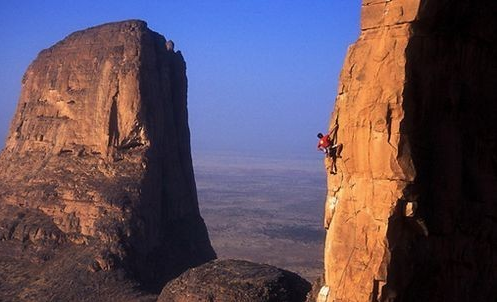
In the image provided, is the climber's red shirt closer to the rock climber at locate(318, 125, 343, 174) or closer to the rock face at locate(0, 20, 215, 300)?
the rock climber at locate(318, 125, 343, 174)

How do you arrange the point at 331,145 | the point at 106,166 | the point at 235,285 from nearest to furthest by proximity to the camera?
the point at 331,145, the point at 235,285, the point at 106,166

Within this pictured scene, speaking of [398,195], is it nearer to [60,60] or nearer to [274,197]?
[60,60]

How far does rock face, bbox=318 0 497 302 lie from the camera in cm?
1331

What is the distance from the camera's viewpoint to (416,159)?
525 inches

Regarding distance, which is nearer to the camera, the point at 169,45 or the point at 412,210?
the point at 412,210

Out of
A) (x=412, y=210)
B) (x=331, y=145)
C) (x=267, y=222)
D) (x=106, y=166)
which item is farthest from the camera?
(x=267, y=222)

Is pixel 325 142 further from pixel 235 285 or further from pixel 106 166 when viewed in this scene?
pixel 106 166

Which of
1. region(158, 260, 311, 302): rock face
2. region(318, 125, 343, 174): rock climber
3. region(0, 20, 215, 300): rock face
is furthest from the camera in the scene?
region(0, 20, 215, 300): rock face

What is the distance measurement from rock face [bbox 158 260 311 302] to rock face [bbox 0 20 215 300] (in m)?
10.7

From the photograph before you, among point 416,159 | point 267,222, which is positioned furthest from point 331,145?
point 267,222

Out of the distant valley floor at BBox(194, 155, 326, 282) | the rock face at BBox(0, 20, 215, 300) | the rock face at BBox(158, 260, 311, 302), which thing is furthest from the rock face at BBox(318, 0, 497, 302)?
the distant valley floor at BBox(194, 155, 326, 282)

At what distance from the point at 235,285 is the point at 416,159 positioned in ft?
62.7

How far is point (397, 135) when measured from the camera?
1323 centimetres

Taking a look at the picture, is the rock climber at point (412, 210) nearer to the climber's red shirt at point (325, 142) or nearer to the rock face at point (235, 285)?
the climber's red shirt at point (325, 142)
